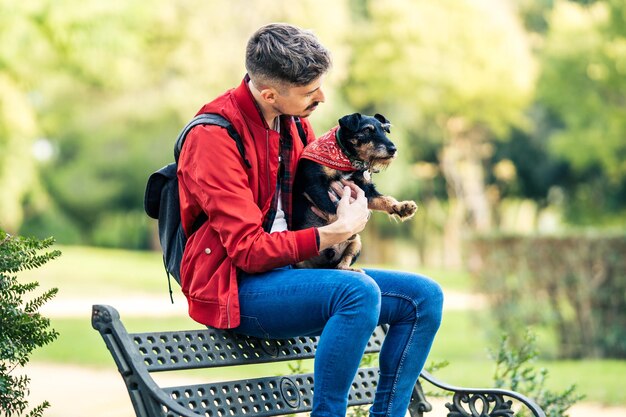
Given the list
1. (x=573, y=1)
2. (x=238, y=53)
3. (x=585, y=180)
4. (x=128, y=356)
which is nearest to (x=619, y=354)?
(x=128, y=356)

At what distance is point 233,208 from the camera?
3529 mm

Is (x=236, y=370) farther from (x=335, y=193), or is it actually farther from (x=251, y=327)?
(x=251, y=327)

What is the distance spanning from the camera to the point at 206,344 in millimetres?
3742

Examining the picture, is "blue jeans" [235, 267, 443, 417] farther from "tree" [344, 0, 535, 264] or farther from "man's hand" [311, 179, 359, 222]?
"tree" [344, 0, 535, 264]

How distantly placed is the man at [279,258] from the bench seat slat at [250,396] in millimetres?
232

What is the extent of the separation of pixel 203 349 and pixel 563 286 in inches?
345

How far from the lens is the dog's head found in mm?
4078

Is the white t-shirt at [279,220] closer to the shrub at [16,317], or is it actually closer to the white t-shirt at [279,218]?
the white t-shirt at [279,218]

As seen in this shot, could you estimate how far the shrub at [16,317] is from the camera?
11.9ft

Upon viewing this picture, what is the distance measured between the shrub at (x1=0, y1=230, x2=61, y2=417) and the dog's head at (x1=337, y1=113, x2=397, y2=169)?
1.23 metres

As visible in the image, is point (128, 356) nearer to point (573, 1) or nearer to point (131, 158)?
point (573, 1)

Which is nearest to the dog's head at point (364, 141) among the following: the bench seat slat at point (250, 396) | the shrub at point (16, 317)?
the bench seat slat at point (250, 396)

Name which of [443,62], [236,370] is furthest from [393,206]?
[443,62]

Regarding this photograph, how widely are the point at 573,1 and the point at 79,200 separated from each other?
768 inches
